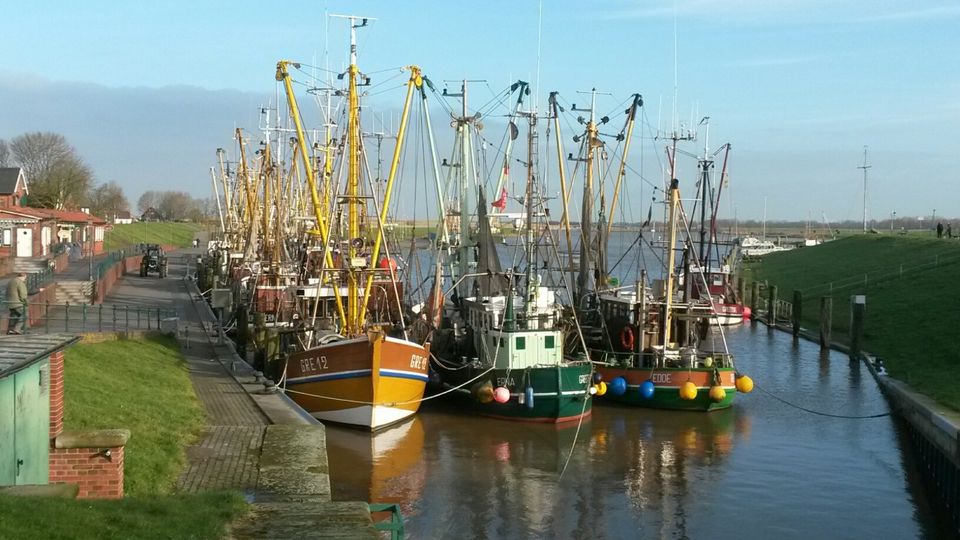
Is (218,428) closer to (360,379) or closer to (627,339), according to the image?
(360,379)

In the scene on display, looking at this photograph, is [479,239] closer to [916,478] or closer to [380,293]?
[380,293]

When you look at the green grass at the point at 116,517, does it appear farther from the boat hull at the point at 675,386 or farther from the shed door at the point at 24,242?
the shed door at the point at 24,242

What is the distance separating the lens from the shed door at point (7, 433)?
39.6 ft

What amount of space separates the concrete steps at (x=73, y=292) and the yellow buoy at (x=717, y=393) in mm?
27580

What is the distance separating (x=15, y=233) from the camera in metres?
60.3

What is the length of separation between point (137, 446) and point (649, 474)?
535 inches

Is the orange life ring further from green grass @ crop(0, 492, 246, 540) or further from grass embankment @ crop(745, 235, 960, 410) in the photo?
green grass @ crop(0, 492, 246, 540)

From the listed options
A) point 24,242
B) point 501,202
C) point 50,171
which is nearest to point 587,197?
point 501,202

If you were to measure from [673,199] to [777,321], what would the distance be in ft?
102

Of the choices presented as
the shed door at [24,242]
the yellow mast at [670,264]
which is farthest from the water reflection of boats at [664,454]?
the shed door at [24,242]

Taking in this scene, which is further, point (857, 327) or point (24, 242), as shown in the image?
point (24, 242)

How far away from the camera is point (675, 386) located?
3369 centimetres

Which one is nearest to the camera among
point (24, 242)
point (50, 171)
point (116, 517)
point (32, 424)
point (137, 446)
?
point (116, 517)

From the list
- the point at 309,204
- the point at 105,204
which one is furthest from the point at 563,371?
the point at 105,204
